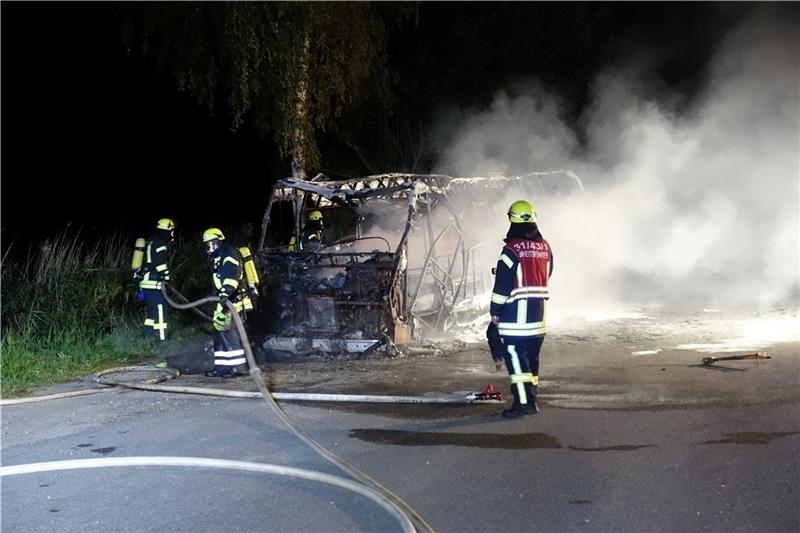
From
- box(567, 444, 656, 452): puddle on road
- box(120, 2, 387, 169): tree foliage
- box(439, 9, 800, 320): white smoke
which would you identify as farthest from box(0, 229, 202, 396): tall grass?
box(439, 9, 800, 320): white smoke

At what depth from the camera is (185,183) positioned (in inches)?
981

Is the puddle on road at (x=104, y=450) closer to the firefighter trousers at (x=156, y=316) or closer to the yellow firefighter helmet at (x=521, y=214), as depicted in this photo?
the yellow firefighter helmet at (x=521, y=214)

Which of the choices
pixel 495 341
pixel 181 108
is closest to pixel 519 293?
pixel 495 341

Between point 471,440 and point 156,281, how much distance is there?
21.5ft

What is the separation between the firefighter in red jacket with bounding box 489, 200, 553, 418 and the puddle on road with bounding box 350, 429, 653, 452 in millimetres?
606

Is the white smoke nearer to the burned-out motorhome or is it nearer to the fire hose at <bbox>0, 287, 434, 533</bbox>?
the burned-out motorhome

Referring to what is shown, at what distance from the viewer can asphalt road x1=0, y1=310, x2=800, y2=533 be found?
4.62 meters

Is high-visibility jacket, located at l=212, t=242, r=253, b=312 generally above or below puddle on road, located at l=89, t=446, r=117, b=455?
above

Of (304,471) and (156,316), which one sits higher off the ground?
(156,316)

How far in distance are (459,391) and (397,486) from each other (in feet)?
9.13

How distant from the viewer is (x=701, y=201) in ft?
55.3

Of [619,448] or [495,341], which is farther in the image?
[495,341]

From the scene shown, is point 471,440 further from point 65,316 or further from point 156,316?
point 65,316

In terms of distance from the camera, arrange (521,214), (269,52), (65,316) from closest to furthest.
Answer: (521,214) < (65,316) < (269,52)
